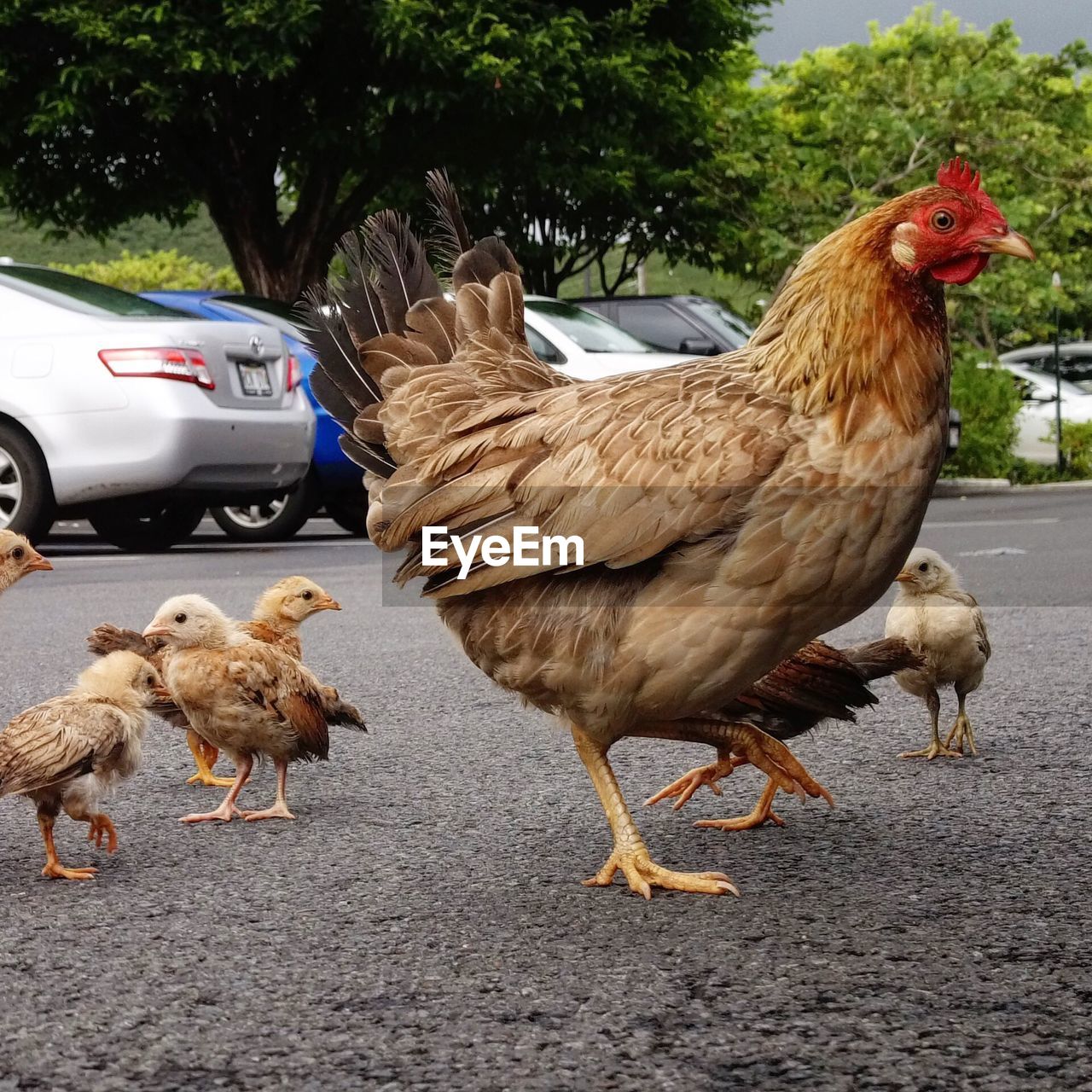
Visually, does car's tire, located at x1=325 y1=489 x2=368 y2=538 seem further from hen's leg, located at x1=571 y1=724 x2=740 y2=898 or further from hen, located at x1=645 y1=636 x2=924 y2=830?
hen's leg, located at x1=571 y1=724 x2=740 y2=898

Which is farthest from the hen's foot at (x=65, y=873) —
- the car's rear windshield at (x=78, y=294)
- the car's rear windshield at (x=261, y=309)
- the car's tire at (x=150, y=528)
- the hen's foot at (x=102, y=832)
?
the car's rear windshield at (x=261, y=309)

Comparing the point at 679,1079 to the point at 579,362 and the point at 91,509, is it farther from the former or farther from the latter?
the point at 579,362

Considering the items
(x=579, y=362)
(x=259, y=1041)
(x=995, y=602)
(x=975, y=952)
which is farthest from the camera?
(x=579, y=362)

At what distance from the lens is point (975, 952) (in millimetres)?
2965

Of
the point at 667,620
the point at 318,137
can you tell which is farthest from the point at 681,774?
the point at 318,137

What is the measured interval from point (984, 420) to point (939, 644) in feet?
56.8

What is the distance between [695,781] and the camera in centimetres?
424

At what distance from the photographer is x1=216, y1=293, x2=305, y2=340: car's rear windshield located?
1283 centimetres

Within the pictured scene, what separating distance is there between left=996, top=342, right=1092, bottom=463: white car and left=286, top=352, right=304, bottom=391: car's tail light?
13.0m

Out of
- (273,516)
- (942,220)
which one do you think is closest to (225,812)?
(942,220)

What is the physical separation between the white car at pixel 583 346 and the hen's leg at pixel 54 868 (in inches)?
365

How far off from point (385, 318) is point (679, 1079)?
2591 mm

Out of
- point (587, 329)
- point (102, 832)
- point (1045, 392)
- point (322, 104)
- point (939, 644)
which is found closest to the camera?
point (102, 832)

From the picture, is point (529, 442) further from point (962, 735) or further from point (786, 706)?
point (962, 735)
